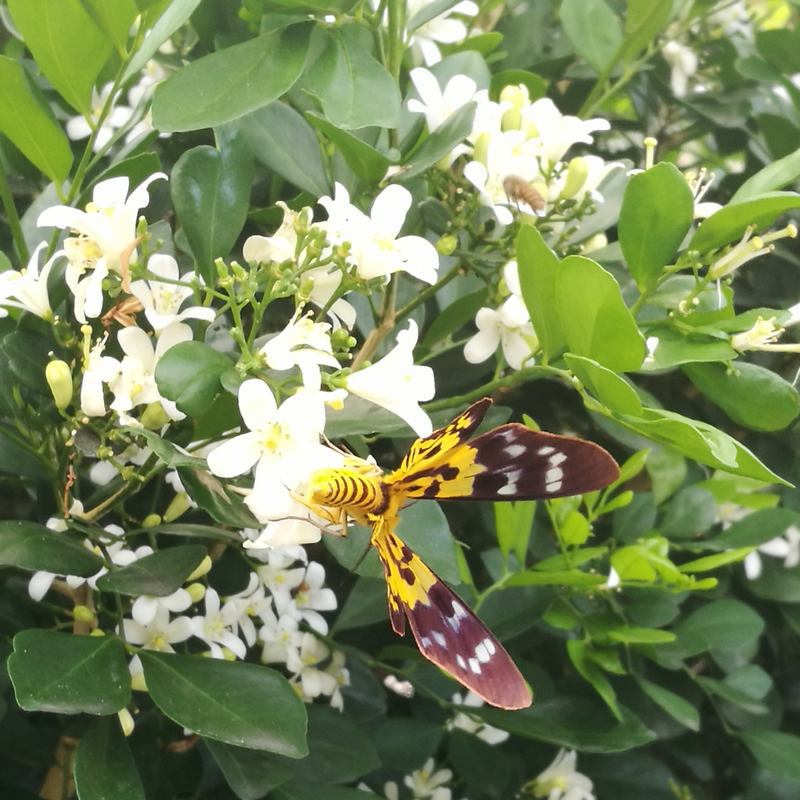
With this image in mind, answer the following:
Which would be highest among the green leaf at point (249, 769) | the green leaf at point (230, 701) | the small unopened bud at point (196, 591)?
the green leaf at point (230, 701)

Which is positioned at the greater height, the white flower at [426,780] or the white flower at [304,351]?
the white flower at [304,351]

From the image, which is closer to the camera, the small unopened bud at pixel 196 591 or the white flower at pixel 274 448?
the white flower at pixel 274 448

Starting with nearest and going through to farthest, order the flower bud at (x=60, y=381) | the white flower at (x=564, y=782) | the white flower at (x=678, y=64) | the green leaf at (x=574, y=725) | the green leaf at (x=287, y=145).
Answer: the flower bud at (x=60, y=381) < the green leaf at (x=287, y=145) < the green leaf at (x=574, y=725) < the white flower at (x=564, y=782) < the white flower at (x=678, y=64)

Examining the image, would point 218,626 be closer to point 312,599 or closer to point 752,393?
point 312,599

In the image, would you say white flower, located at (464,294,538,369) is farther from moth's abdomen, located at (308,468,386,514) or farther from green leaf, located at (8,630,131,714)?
green leaf, located at (8,630,131,714)

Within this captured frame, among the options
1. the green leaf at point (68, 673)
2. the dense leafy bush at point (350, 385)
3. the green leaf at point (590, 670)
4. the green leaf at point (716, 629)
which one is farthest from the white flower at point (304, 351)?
the green leaf at point (716, 629)

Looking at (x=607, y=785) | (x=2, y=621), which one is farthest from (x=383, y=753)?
(x=2, y=621)

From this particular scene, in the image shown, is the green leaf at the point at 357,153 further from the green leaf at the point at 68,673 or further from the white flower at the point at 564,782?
the white flower at the point at 564,782

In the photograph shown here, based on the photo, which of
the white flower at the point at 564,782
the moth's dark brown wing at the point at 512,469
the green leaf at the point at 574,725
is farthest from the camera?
the white flower at the point at 564,782
